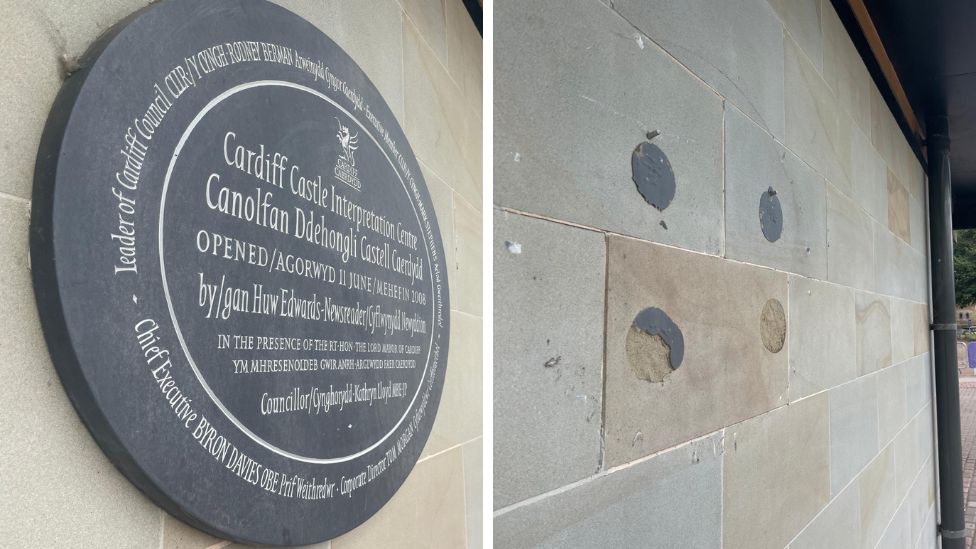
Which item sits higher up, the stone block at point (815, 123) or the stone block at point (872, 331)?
the stone block at point (815, 123)

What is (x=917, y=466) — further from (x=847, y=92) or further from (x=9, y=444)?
(x=9, y=444)

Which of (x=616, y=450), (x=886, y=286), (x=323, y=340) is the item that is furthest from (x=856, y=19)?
(x=323, y=340)

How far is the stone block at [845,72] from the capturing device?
117cm

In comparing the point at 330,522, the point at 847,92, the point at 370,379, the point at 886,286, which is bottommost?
the point at 330,522

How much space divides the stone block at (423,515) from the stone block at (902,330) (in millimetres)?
1533

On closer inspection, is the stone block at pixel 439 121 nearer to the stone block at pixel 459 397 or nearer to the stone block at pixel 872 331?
the stone block at pixel 459 397

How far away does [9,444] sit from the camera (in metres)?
0.31

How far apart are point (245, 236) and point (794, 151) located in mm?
803

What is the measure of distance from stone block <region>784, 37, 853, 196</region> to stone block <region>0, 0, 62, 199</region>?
2.84 ft

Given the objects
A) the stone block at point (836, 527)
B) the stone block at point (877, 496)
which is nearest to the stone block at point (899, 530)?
the stone block at point (877, 496)

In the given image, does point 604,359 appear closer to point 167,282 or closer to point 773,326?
point 167,282

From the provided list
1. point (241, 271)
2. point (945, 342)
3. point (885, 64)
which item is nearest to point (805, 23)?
point (885, 64)

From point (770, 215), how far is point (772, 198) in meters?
0.03

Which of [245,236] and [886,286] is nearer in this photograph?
[245,236]
